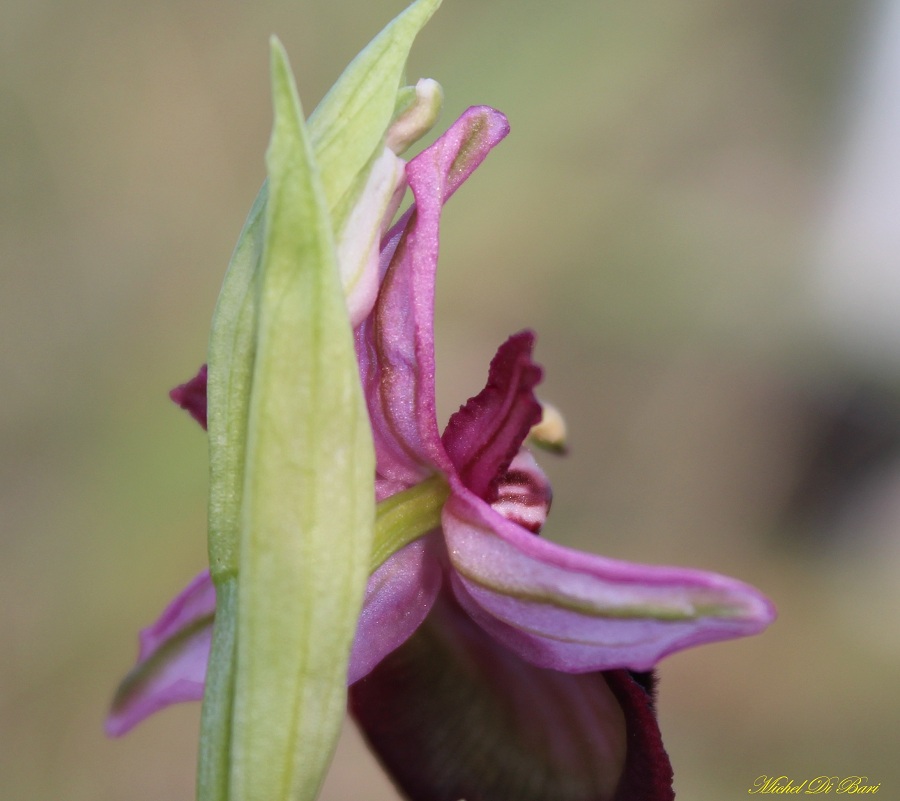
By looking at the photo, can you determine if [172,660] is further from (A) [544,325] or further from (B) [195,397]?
(A) [544,325]

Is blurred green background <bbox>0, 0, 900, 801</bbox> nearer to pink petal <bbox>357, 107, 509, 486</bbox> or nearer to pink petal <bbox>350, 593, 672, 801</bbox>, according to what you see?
pink petal <bbox>350, 593, 672, 801</bbox>

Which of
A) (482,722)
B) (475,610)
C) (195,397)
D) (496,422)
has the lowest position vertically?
(482,722)

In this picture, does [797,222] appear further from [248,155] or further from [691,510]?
[248,155]

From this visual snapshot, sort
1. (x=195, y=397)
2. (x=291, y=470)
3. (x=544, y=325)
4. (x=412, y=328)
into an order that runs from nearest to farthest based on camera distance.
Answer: (x=291, y=470) < (x=412, y=328) < (x=195, y=397) < (x=544, y=325)

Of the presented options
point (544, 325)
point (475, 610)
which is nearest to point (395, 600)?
point (475, 610)

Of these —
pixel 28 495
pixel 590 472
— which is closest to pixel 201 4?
pixel 28 495

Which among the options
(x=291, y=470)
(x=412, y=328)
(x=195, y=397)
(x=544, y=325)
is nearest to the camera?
(x=291, y=470)

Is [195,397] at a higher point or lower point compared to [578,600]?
higher
